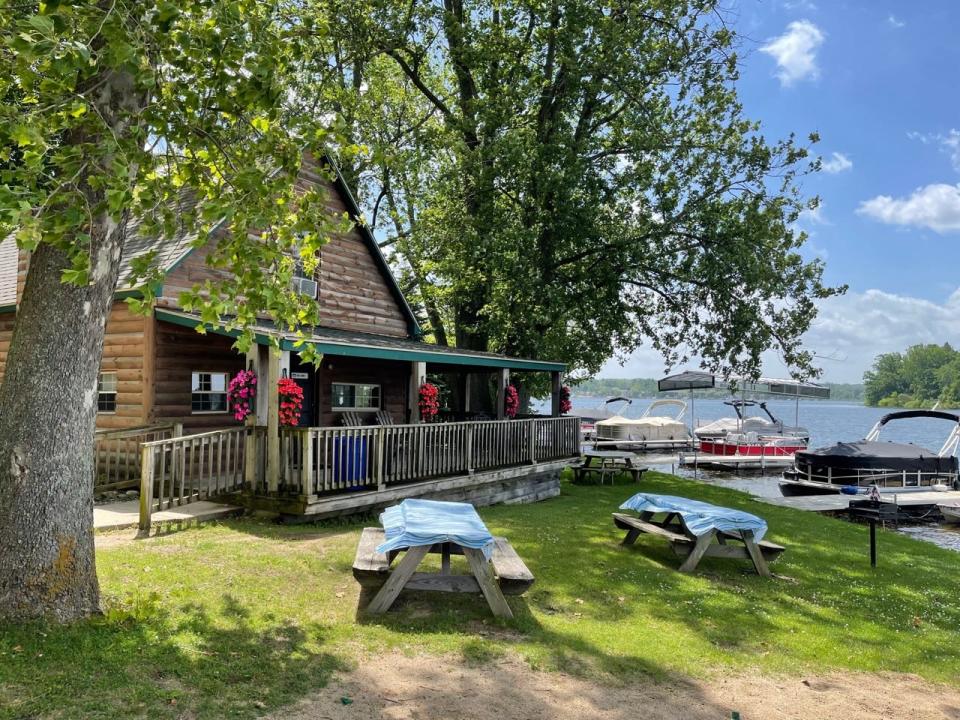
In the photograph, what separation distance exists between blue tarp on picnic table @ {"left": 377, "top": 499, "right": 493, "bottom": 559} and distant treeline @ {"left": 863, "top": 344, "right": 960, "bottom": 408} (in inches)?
5314

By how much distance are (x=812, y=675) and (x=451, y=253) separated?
15950 mm

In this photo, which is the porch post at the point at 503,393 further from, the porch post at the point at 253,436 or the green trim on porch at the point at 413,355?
the porch post at the point at 253,436

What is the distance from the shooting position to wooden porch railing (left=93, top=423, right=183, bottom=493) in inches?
453

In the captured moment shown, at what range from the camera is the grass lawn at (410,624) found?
4.57 meters

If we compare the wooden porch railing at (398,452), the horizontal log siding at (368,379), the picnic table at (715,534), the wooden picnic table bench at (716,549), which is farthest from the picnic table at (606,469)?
the wooden picnic table bench at (716,549)

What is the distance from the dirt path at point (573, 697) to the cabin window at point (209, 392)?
9.27 m

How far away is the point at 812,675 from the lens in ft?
19.1

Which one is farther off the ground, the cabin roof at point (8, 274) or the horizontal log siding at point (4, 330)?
the cabin roof at point (8, 274)

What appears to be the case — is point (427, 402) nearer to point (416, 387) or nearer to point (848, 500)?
point (416, 387)

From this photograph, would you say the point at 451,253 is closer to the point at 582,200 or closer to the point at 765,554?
the point at 582,200

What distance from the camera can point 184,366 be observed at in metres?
12.9

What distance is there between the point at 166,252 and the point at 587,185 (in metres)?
12.1

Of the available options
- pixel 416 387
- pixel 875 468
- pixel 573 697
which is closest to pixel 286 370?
pixel 416 387

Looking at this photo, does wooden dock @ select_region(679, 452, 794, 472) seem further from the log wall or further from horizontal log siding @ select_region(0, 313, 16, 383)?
horizontal log siding @ select_region(0, 313, 16, 383)
